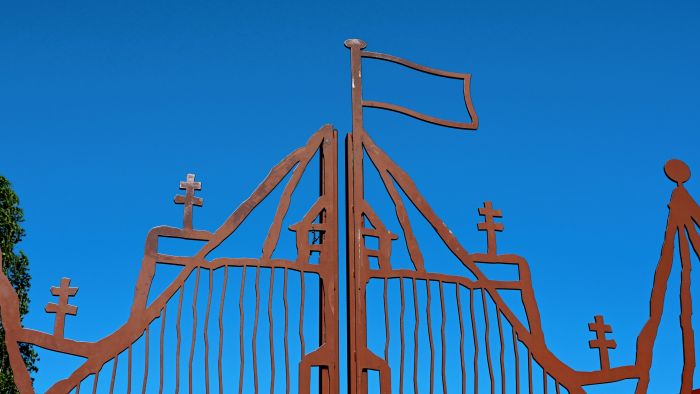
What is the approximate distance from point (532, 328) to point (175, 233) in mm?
2192

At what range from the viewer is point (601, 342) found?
5301mm

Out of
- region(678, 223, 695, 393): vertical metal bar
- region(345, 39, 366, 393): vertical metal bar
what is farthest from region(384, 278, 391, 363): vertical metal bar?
region(678, 223, 695, 393): vertical metal bar

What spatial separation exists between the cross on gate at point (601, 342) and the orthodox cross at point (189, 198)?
2474 millimetres

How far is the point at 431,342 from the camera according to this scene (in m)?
4.99

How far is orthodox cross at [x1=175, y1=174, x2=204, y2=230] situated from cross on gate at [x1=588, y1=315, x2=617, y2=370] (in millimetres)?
2474

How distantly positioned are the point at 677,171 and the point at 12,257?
7.98 meters

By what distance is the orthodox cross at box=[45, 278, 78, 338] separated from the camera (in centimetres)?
457

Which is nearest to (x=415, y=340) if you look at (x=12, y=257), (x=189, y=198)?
(x=189, y=198)

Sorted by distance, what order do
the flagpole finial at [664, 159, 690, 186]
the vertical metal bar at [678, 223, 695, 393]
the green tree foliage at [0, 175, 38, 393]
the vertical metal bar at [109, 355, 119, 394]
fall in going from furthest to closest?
the green tree foliage at [0, 175, 38, 393] → the flagpole finial at [664, 159, 690, 186] → the vertical metal bar at [678, 223, 695, 393] → the vertical metal bar at [109, 355, 119, 394]

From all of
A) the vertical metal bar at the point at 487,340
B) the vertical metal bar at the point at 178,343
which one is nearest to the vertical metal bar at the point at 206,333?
the vertical metal bar at the point at 178,343

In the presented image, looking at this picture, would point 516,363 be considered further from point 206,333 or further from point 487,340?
point 206,333

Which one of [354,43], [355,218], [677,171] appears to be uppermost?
[354,43]

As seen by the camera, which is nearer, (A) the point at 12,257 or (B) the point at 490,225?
(B) the point at 490,225

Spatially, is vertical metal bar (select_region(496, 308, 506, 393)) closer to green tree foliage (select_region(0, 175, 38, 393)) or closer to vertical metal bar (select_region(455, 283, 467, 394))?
vertical metal bar (select_region(455, 283, 467, 394))
